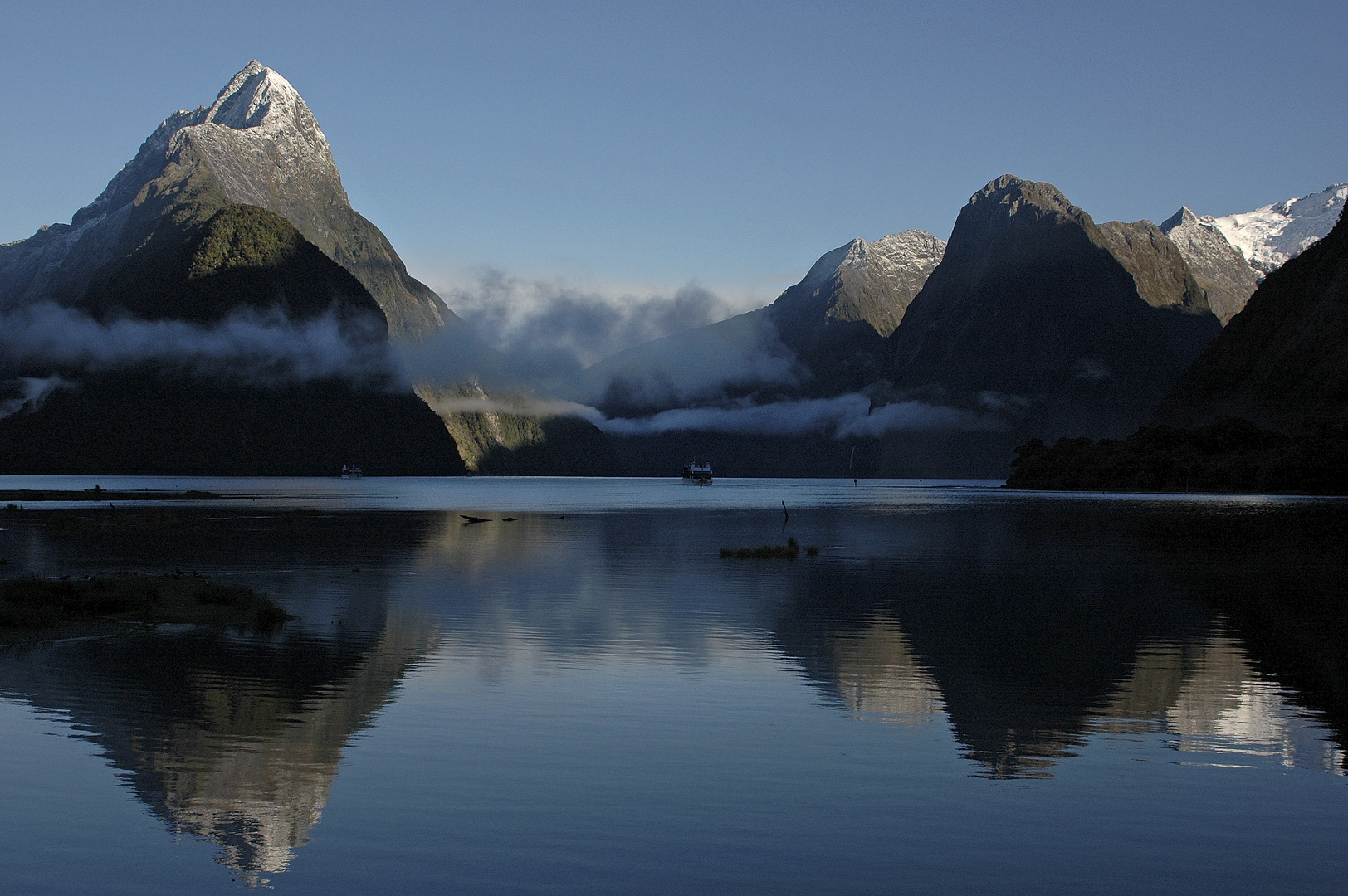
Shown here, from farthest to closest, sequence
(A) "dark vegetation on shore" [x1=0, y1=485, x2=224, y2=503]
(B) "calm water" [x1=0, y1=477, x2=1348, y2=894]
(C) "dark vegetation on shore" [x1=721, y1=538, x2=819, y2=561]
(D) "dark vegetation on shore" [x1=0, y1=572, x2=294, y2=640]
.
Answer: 1. (A) "dark vegetation on shore" [x1=0, y1=485, x2=224, y2=503]
2. (C) "dark vegetation on shore" [x1=721, y1=538, x2=819, y2=561]
3. (D) "dark vegetation on shore" [x1=0, y1=572, x2=294, y2=640]
4. (B) "calm water" [x1=0, y1=477, x2=1348, y2=894]

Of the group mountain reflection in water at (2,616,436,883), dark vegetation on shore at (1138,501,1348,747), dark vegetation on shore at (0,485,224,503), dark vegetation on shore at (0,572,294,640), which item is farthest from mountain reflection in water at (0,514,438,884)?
dark vegetation on shore at (0,485,224,503)

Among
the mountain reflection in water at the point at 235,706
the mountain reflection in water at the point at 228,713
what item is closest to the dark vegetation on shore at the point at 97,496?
the mountain reflection in water at the point at 235,706

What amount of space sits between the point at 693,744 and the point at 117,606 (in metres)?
23.3

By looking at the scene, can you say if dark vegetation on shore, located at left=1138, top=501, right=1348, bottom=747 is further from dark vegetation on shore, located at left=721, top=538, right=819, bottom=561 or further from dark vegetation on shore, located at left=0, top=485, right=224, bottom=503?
dark vegetation on shore, located at left=0, top=485, right=224, bottom=503

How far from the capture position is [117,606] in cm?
3541

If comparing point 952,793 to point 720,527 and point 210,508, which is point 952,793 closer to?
point 720,527

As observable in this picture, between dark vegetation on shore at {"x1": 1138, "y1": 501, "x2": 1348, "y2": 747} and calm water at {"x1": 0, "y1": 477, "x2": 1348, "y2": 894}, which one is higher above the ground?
dark vegetation on shore at {"x1": 1138, "y1": 501, "x2": 1348, "y2": 747}

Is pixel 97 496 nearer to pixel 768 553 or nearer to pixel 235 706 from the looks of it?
pixel 768 553

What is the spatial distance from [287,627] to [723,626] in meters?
12.9

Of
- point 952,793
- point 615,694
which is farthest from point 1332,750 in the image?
point 615,694

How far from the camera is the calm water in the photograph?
13.8 m

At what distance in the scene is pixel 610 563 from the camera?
196 ft

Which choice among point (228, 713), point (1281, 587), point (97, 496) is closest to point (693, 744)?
point (228, 713)

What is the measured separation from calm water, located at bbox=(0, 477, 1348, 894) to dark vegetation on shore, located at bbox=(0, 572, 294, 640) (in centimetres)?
166
